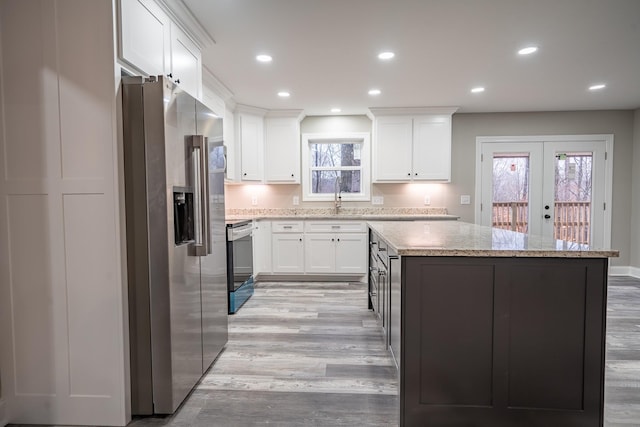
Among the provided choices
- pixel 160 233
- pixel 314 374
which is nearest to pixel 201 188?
pixel 160 233

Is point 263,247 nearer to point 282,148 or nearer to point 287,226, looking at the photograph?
point 287,226

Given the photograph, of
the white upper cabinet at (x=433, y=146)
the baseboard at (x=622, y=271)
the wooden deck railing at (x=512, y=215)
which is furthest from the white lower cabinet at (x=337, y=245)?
the baseboard at (x=622, y=271)

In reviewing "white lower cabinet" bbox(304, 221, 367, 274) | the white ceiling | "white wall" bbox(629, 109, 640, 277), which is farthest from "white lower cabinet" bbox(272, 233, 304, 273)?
"white wall" bbox(629, 109, 640, 277)

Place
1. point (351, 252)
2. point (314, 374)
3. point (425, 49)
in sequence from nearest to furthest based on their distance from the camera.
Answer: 1. point (314, 374)
2. point (425, 49)
3. point (351, 252)

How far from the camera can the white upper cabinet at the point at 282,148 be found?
16.7 feet

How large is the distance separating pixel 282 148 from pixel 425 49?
2.64 m

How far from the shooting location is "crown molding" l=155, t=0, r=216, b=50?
221 cm

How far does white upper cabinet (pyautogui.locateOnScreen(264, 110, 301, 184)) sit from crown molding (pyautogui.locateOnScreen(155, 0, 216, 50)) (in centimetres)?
225

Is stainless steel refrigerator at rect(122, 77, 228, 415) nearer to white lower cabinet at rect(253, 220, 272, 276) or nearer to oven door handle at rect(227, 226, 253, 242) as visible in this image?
oven door handle at rect(227, 226, 253, 242)

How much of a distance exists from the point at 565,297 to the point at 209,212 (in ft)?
6.52

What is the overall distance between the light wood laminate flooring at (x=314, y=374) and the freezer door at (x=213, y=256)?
0.21 metres

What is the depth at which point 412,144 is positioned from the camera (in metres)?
4.97

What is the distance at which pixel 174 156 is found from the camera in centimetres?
184

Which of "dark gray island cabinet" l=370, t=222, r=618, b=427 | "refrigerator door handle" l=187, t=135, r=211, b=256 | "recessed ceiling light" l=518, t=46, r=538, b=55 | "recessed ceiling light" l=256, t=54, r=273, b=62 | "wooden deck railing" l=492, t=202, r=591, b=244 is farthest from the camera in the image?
"wooden deck railing" l=492, t=202, r=591, b=244
